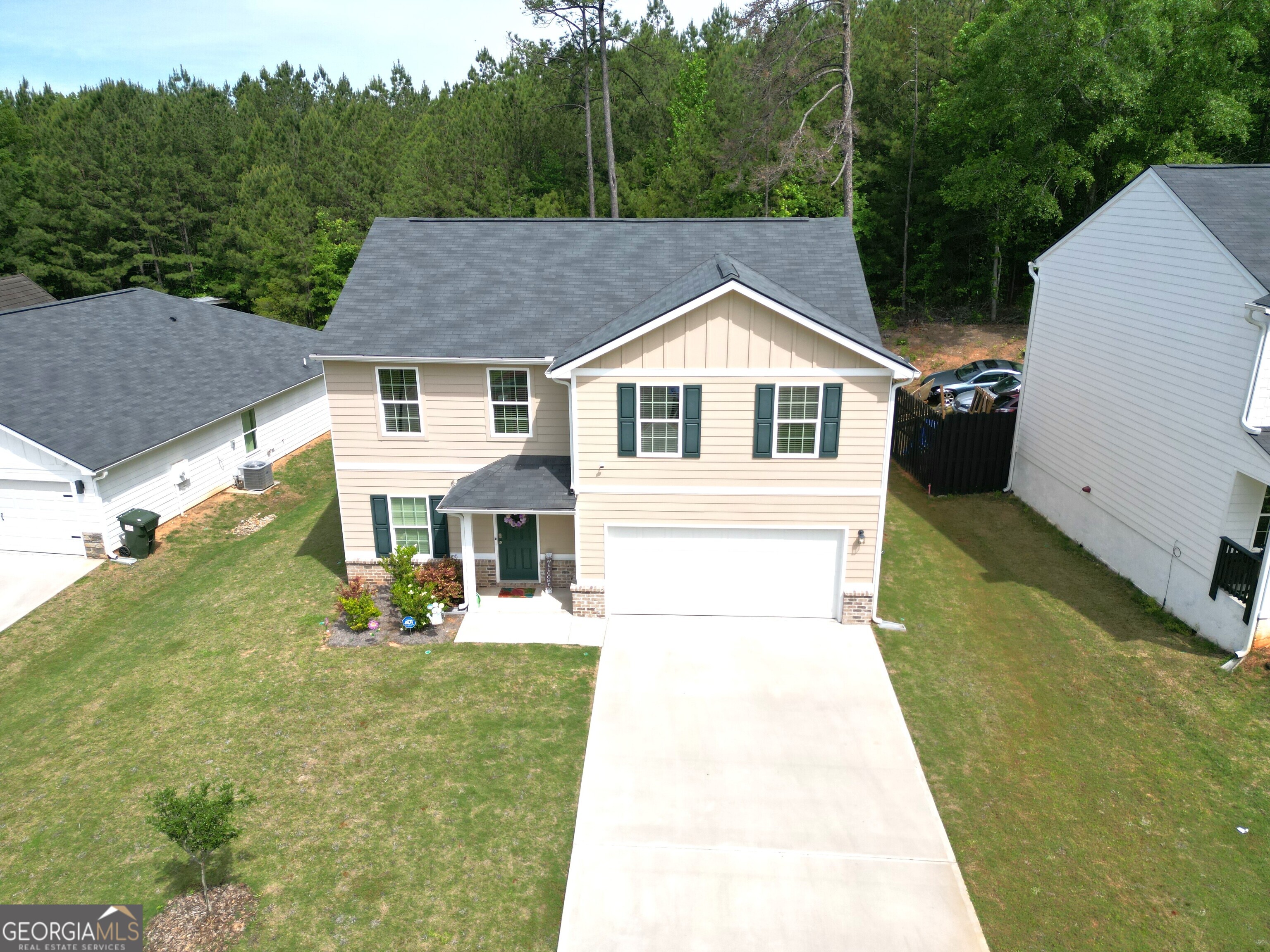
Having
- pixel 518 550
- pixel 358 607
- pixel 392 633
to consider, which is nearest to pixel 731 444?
pixel 518 550

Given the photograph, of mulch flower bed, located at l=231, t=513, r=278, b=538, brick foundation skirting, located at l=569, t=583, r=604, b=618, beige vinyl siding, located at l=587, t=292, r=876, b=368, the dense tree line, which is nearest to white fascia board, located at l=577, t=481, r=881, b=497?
brick foundation skirting, located at l=569, t=583, r=604, b=618

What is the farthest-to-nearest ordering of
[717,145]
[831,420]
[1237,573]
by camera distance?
1. [717,145]
2. [831,420]
3. [1237,573]

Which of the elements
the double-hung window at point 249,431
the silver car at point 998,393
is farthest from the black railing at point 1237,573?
the double-hung window at point 249,431

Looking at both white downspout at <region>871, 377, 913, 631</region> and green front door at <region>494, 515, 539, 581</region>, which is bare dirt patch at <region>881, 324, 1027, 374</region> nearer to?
white downspout at <region>871, 377, 913, 631</region>

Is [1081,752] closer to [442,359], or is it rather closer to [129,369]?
[442,359]

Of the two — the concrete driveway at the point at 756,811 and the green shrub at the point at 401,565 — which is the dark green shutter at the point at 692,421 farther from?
the green shrub at the point at 401,565

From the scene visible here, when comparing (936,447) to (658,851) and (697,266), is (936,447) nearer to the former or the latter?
(697,266)
